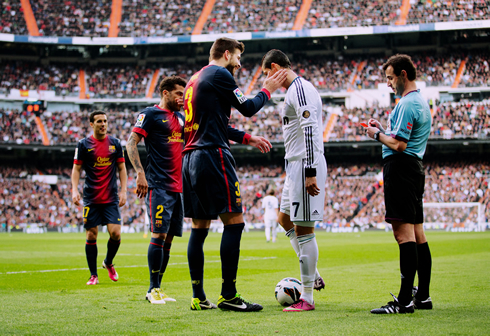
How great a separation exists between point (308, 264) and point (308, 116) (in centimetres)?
153

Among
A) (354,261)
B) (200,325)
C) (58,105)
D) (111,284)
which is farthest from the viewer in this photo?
(58,105)

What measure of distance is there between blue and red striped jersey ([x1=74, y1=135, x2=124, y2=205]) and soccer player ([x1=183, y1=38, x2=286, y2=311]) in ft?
10.8

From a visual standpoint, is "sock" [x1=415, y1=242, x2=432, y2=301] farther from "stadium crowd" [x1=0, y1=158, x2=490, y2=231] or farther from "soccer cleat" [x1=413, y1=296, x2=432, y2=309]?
"stadium crowd" [x1=0, y1=158, x2=490, y2=231]

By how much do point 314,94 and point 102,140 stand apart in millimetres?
4393

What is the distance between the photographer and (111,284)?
25.8ft

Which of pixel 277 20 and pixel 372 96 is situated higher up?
pixel 277 20

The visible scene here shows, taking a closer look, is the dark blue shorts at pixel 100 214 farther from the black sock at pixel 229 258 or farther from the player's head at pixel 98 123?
the black sock at pixel 229 258

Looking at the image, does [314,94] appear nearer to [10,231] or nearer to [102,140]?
[102,140]

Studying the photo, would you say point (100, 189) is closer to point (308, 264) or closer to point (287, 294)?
point (287, 294)

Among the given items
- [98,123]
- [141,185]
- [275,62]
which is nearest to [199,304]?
[141,185]

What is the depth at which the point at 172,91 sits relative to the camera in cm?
665

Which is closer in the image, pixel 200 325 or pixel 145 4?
pixel 200 325

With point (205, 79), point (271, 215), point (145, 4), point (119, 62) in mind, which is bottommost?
point (271, 215)

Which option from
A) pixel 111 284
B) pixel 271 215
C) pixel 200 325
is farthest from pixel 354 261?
pixel 271 215
